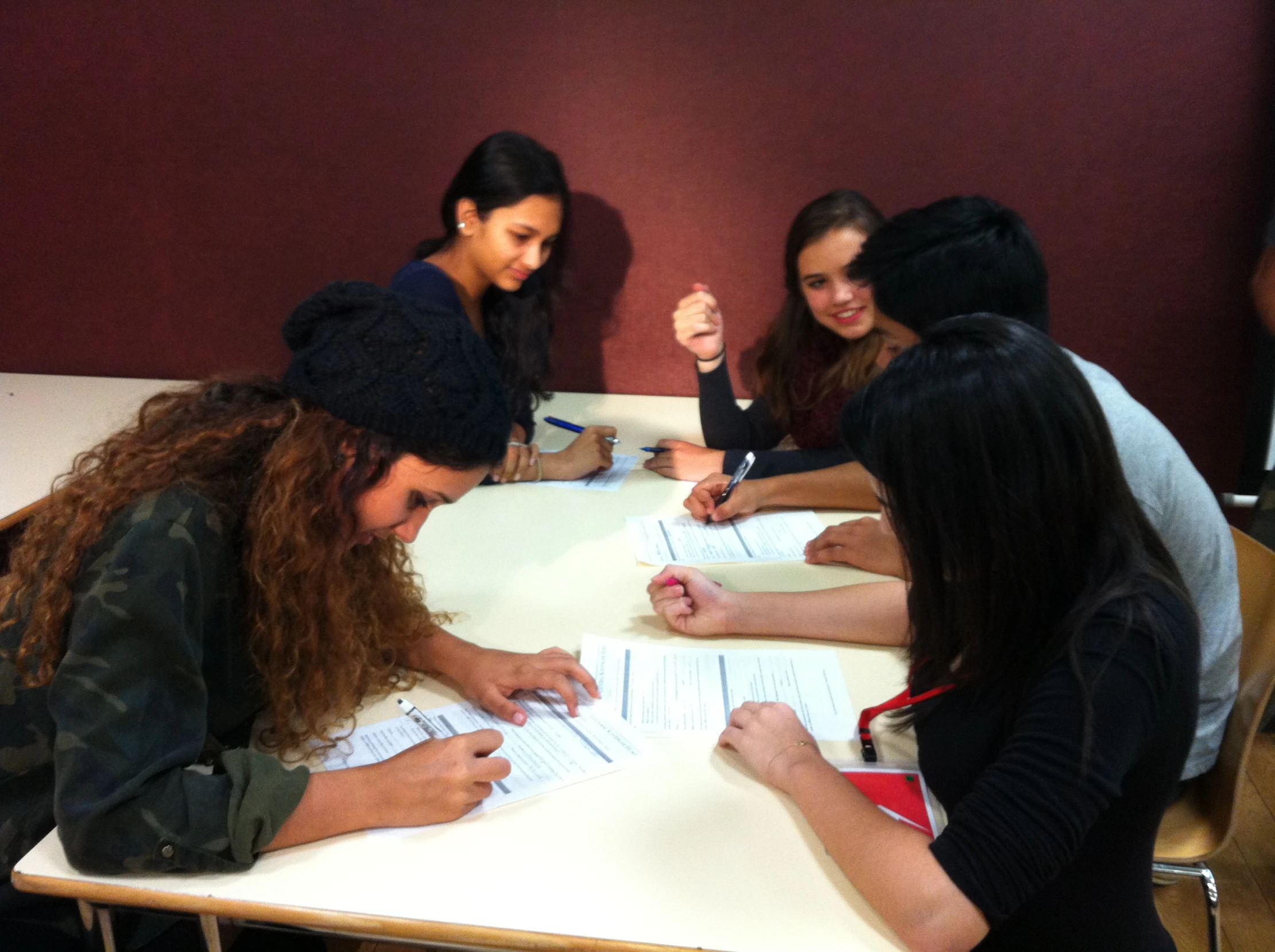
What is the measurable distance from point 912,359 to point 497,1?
1.97 meters

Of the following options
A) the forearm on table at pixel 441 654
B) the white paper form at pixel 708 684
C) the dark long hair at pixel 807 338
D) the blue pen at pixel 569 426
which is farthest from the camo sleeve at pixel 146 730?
the dark long hair at pixel 807 338

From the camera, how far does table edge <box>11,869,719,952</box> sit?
89 cm

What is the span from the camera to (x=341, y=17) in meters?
2.55

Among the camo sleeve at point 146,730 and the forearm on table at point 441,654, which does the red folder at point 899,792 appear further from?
the camo sleeve at point 146,730

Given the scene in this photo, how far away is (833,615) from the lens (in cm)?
143

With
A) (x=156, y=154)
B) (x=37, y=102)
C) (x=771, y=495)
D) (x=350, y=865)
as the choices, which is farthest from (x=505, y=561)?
(x=37, y=102)

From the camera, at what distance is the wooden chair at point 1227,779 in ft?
4.31

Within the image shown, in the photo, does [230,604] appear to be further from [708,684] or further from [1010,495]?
[1010,495]

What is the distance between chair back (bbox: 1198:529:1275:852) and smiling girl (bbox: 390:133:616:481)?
1235mm

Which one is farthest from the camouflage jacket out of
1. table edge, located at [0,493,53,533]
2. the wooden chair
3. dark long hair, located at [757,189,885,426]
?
dark long hair, located at [757,189,885,426]

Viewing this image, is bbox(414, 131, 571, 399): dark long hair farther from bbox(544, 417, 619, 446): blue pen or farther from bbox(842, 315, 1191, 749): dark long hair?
bbox(842, 315, 1191, 749): dark long hair

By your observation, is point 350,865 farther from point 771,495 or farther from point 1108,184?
point 1108,184

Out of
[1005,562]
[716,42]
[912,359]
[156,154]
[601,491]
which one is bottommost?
[601,491]

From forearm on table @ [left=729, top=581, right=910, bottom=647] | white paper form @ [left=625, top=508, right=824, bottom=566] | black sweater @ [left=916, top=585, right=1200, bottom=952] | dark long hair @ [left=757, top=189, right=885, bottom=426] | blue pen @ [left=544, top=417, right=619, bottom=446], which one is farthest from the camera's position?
blue pen @ [left=544, top=417, right=619, bottom=446]
